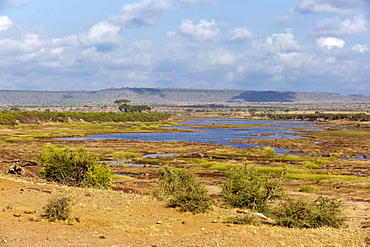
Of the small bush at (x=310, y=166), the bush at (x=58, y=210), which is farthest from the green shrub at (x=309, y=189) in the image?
the bush at (x=58, y=210)

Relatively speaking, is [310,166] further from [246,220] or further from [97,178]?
[246,220]

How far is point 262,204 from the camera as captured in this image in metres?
20.9

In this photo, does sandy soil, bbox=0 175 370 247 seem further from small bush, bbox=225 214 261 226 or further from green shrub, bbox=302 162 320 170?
green shrub, bbox=302 162 320 170

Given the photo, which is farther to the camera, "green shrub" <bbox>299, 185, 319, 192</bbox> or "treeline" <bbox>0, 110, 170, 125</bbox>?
"treeline" <bbox>0, 110, 170, 125</bbox>

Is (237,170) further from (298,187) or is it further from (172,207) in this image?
(298,187)

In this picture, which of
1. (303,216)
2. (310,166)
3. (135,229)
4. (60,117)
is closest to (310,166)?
(310,166)

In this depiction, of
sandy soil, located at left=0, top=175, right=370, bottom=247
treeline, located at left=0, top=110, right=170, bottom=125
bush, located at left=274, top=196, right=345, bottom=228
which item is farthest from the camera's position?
treeline, located at left=0, top=110, right=170, bottom=125

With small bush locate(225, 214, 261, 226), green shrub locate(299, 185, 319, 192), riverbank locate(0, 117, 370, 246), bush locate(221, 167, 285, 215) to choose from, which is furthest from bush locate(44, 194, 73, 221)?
green shrub locate(299, 185, 319, 192)

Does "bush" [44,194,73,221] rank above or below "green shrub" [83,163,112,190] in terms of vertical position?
above

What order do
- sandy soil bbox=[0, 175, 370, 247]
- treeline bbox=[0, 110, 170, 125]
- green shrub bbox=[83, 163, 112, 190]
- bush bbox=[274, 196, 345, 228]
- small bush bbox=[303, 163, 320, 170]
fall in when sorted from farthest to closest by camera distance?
treeline bbox=[0, 110, 170, 125] → small bush bbox=[303, 163, 320, 170] → green shrub bbox=[83, 163, 112, 190] → bush bbox=[274, 196, 345, 228] → sandy soil bbox=[0, 175, 370, 247]

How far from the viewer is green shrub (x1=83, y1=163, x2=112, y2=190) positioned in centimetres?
2777

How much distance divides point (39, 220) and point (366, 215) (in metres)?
19.3

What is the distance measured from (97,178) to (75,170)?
1.94m

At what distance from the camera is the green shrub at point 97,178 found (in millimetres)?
27766
